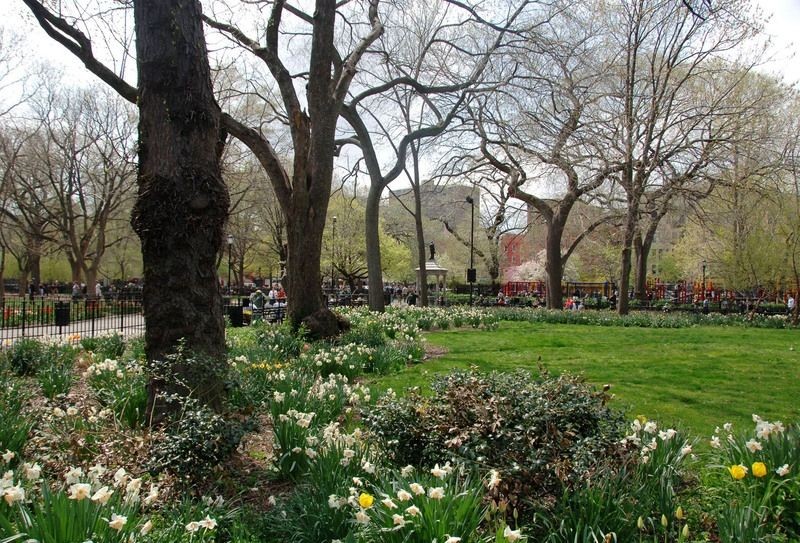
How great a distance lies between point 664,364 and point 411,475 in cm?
816

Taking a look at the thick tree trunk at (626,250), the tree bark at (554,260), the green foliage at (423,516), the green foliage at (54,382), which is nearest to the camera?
the green foliage at (423,516)

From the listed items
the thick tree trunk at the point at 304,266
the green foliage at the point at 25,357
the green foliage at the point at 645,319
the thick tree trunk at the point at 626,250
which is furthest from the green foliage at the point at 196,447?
the thick tree trunk at the point at 626,250

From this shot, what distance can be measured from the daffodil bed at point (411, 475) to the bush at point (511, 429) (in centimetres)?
Result: 1

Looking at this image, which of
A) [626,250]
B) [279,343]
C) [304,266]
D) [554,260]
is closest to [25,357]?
[279,343]

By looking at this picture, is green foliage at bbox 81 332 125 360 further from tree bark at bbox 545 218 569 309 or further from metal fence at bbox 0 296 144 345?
tree bark at bbox 545 218 569 309

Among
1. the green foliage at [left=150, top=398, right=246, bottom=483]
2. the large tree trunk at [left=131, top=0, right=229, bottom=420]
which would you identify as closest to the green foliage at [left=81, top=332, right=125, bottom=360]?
the large tree trunk at [left=131, top=0, right=229, bottom=420]

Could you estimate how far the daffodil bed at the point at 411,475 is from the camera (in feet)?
8.39

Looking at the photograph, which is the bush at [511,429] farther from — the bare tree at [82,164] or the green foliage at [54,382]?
the bare tree at [82,164]

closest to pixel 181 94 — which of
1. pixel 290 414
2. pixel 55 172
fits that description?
pixel 290 414

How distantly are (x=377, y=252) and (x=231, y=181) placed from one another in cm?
1460

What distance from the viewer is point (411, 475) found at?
3104 millimetres

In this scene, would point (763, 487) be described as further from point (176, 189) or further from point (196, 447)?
point (176, 189)

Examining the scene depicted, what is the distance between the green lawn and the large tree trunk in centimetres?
310

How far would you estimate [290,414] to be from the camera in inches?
160
